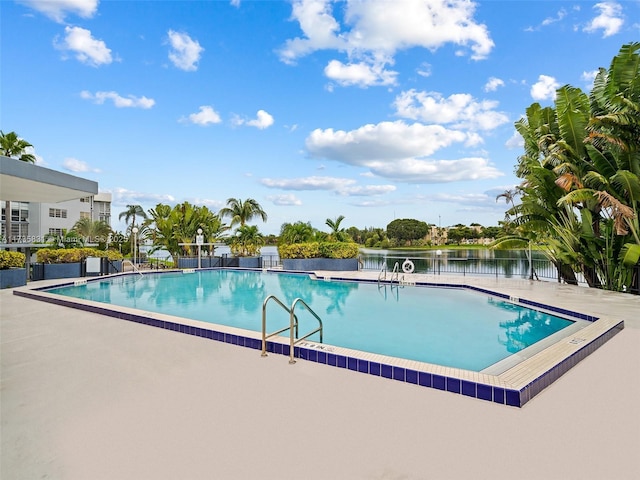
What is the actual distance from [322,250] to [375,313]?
323 inches

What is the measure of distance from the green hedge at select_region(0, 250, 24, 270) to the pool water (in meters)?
1.57

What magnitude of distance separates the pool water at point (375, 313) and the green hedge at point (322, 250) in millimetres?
2513

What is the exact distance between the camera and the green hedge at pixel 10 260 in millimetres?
10931

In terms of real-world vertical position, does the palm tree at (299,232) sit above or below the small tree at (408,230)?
below

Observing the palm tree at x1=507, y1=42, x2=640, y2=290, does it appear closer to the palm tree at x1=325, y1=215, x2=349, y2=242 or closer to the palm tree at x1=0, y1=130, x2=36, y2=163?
the palm tree at x1=325, y1=215, x2=349, y2=242

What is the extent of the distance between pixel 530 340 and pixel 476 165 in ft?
66.4

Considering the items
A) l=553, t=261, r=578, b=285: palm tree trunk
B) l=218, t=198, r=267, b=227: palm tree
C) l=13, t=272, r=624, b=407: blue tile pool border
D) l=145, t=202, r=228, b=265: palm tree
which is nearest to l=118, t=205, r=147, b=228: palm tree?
l=218, t=198, r=267, b=227: palm tree

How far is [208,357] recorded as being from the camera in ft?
14.1

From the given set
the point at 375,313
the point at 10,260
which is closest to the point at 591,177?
the point at 375,313

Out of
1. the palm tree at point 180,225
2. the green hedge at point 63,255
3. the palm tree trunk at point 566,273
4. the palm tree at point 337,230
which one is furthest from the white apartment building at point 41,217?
the palm tree trunk at point 566,273

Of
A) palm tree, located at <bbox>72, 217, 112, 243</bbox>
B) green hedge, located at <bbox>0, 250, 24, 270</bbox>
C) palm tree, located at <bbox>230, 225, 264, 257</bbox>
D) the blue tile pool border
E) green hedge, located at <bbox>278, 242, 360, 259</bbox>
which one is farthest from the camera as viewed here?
palm tree, located at <bbox>72, 217, 112, 243</bbox>

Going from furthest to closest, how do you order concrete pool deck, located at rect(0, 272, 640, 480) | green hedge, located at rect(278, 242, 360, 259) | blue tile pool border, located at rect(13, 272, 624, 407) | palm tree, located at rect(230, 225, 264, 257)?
1. palm tree, located at rect(230, 225, 264, 257)
2. green hedge, located at rect(278, 242, 360, 259)
3. blue tile pool border, located at rect(13, 272, 624, 407)
4. concrete pool deck, located at rect(0, 272, 640, 480)

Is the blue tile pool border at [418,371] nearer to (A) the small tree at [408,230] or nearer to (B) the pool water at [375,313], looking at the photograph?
(B) the pool water at [375,313]

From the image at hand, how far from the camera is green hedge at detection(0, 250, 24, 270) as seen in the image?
10.9 metres
